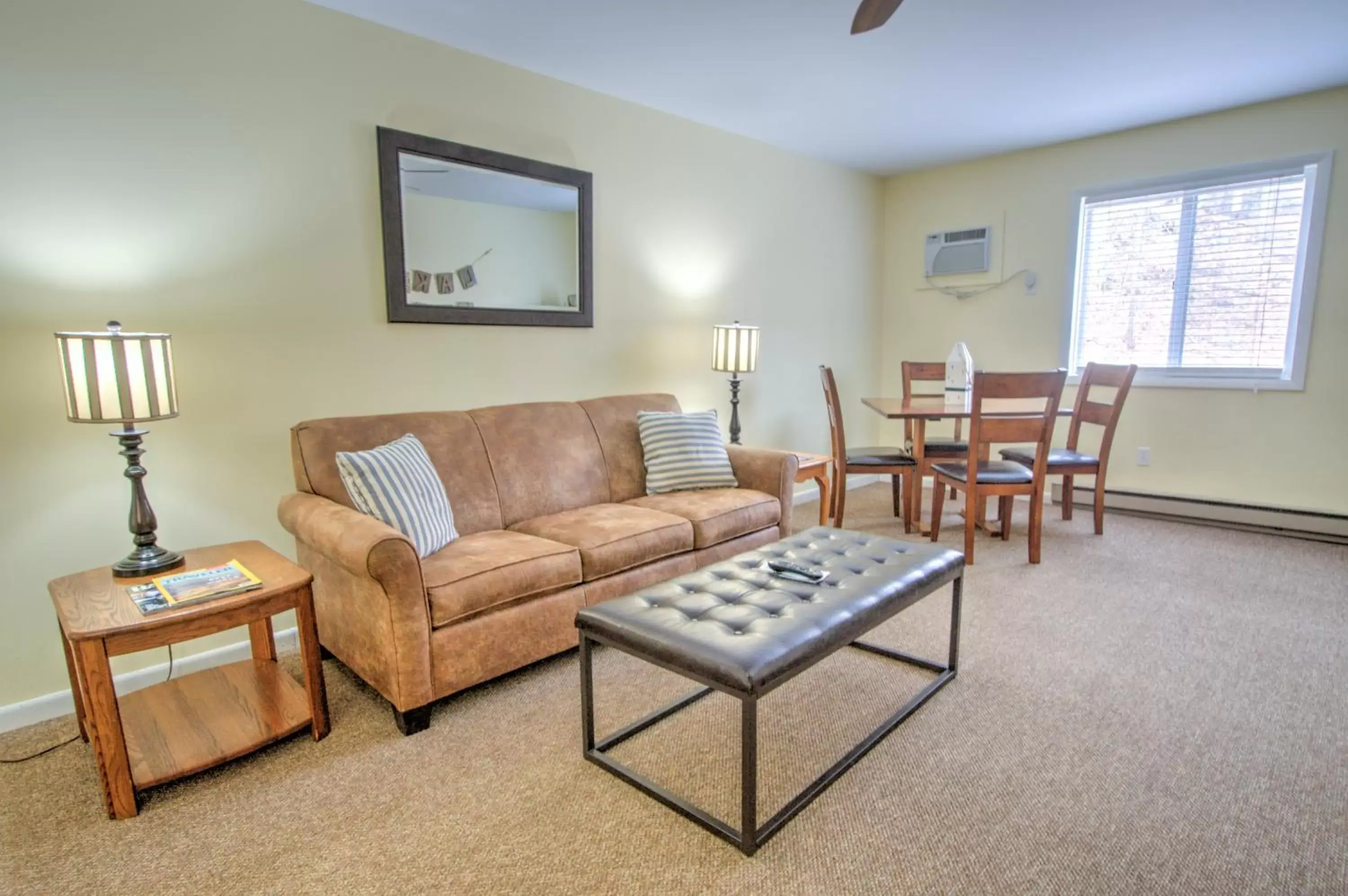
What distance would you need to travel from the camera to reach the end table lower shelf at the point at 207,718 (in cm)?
180

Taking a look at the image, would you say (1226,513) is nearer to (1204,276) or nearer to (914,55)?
(1204,276)

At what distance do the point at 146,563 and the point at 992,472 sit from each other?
3.55m

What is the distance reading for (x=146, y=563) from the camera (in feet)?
6.48

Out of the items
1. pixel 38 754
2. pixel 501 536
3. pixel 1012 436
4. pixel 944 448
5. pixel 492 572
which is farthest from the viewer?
pixel 944 448

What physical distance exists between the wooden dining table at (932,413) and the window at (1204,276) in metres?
0.91

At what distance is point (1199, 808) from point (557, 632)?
1836 millimetres

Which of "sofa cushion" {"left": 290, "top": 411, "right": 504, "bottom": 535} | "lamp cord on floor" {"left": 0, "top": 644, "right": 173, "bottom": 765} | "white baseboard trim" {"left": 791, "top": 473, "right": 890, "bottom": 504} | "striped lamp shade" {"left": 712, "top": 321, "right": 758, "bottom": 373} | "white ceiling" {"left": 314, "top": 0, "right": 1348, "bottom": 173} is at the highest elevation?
"white ceiling" {"left": 314, "top": 0, "right": 1348, "bottom": 173}

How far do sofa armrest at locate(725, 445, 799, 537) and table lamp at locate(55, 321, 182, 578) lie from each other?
2.28 metres

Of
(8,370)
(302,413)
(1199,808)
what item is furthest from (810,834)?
(8,370)

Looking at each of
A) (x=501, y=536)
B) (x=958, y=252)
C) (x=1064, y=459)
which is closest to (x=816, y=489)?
(x=1064, y=459)

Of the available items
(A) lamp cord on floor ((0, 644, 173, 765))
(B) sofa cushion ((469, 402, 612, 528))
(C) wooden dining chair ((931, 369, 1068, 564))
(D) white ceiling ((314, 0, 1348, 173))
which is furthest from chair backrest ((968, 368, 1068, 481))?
(A) lamp cord on floor ((0, 644, 173, 765))

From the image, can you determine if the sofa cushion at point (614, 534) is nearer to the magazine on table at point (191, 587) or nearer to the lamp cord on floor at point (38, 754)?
the magazine on table at point (191, 587)

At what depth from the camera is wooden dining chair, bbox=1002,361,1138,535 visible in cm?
375

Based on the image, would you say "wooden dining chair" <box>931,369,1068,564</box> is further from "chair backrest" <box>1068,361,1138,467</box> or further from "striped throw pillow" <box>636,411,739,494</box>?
"striped throw pillow" <box>636,411,739,494</box>
